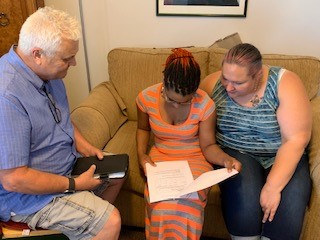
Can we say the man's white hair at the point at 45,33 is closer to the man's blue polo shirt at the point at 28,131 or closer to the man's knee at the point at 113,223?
the man's blue polo shirt at the point at 28,131

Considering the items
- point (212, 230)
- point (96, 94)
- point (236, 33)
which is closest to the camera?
point (212, 230)

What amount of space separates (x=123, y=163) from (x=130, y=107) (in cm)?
74

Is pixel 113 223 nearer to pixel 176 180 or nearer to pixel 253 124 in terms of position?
pixel 176 180

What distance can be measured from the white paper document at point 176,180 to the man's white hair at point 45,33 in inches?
25.3

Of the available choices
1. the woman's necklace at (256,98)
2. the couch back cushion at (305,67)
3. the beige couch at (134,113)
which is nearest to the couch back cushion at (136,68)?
the beige couch at (134,113)

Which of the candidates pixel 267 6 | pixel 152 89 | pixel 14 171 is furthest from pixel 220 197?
pixel 267 6

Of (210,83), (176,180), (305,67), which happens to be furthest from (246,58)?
(305,67)

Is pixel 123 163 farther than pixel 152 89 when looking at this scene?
No

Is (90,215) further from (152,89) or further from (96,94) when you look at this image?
(96,94)

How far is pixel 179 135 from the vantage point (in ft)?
4.79

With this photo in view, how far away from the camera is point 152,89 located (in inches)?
58.9

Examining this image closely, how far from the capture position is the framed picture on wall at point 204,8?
2.06m

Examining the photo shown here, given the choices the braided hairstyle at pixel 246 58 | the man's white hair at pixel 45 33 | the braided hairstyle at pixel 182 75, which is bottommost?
the braided hairstyle at pixel 182 75

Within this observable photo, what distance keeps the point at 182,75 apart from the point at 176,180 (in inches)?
17.1
